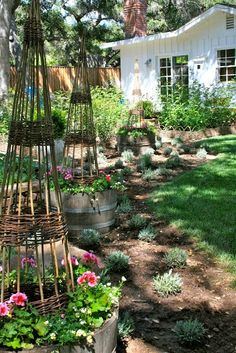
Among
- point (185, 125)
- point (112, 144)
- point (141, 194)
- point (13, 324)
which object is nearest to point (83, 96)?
point (141, 194)

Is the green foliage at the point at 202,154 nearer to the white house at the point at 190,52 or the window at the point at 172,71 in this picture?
the white house at the point at 190,52

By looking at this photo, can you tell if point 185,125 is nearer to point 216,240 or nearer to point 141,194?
point 141,194

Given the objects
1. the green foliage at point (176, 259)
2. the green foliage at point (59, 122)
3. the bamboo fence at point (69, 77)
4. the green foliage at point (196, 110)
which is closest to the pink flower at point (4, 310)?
the green foliage at point (176, 259)

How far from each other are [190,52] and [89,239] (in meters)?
13.2

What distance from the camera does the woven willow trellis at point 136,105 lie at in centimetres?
1133

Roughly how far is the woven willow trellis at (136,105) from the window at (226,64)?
17.3 ft

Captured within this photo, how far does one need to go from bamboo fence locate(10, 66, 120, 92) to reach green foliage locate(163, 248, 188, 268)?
696 inches

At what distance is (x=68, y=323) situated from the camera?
251 centimetres

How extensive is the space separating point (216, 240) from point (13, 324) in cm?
321

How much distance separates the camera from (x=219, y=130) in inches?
534

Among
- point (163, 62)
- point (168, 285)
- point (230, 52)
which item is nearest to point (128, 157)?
point (168, 285)

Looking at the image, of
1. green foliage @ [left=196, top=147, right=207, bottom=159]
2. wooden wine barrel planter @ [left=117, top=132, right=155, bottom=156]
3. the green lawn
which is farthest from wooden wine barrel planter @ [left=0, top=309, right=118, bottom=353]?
wooden wine barrel planter @ [left=117, top=132, right=155, bottom=156]

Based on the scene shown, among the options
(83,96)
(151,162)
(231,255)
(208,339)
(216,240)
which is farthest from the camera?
(151,162)

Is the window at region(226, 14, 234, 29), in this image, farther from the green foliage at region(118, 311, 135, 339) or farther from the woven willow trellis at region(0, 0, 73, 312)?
the woven willow trellis at region(0, 0, 73, 312)
